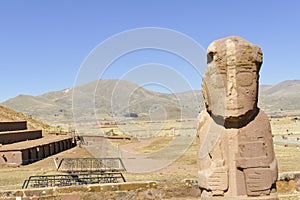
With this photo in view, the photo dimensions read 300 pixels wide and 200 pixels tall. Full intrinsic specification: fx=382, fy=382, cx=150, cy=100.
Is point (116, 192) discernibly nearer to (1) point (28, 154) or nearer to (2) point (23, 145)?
(1) point (28, 154)

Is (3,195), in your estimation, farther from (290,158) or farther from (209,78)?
(290,158)

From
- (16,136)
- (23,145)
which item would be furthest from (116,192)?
(16,136)

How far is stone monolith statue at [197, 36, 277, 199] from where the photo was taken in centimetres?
534

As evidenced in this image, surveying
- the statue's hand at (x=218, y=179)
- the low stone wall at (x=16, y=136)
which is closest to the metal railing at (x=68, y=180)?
the statue's hand at (x=218, y=179)

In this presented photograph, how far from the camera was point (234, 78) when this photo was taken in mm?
5340

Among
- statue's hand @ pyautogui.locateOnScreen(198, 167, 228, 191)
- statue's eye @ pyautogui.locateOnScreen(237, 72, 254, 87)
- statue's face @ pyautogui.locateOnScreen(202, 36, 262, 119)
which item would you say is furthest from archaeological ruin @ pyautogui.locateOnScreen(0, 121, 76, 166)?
statue's eye @ pyautogui.locateOnScreen(237, 72, 254, 87)

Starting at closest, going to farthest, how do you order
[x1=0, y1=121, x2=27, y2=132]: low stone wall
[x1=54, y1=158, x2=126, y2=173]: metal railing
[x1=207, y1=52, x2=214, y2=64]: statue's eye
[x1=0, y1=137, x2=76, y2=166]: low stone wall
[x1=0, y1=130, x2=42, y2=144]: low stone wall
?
[x1=207, y1=52, x2=214, y2=64]: statue's eye
[x1=54, y1=158, x2=126, y2=173]: metal railing
[x1=0, y1=137, x2=76, y2=166]: low stone wall
[x1=0, y1=130, x2=42, y2=144]: low stone wall
[x1=0, y1=121, x2=27, y2=132]: low stone wall

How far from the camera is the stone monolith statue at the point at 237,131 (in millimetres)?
5344

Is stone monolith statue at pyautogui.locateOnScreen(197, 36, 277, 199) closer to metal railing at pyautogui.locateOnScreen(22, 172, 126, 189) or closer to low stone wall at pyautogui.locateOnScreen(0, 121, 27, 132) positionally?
metal railing at pyautogui.locateOnScreen(22, 172, 126, 189)

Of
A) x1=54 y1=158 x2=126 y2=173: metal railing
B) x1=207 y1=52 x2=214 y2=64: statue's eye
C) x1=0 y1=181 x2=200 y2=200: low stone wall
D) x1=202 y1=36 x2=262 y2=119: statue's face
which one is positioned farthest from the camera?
x1=54 y1=158 x2=126 y2=173: metal railing

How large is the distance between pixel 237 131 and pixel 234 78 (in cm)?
76

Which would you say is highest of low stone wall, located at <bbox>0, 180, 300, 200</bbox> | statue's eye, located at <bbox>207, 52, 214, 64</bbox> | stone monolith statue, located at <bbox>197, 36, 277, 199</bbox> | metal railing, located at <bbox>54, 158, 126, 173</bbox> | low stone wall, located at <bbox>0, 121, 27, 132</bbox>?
statue's eye, located at <bbox>207, 52, 214, 64</bbox>

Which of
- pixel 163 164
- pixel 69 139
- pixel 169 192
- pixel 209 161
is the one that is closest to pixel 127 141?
pixel 69 139

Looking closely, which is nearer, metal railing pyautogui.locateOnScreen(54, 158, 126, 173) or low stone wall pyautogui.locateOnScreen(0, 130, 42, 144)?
metal railing pyautogui.locateOnScreen(54, 158, 126, 173)
